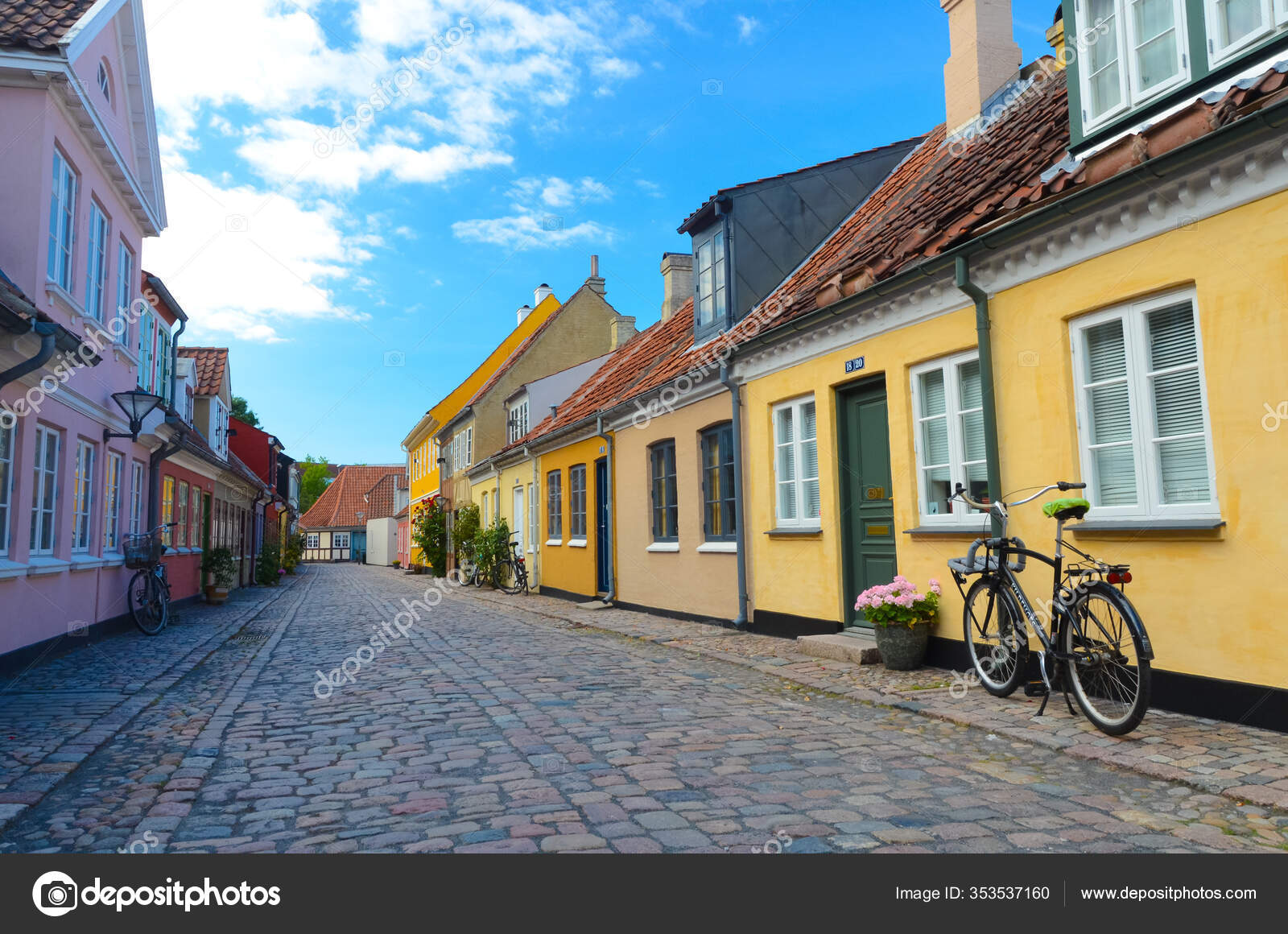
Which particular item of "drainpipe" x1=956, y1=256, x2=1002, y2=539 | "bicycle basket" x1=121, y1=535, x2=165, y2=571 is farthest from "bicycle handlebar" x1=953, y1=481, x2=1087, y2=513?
"bicycle basket" x1=121, y1=535, x2=165, y2=571

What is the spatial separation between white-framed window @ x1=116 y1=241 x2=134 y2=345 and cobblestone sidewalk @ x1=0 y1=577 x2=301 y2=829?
4.36 m

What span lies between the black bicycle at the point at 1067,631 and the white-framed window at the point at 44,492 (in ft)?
29.9

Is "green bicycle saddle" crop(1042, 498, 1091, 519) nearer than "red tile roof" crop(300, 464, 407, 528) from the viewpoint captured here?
Yes

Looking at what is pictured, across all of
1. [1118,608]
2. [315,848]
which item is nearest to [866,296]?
[1118,608]

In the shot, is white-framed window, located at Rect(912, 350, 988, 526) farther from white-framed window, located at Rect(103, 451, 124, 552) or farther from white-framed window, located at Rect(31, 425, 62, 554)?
white-framed window, located at Rect(103, 451, 124, 552)

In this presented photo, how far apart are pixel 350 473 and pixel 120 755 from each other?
7604cm

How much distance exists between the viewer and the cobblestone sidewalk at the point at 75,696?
493 centimetres

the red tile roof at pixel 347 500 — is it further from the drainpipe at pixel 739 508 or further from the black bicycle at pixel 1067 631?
the black bicycle at pixel 1067 631

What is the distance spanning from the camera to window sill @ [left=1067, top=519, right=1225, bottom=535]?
5.54 m

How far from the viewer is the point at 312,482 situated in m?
98.4

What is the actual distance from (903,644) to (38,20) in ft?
35.2

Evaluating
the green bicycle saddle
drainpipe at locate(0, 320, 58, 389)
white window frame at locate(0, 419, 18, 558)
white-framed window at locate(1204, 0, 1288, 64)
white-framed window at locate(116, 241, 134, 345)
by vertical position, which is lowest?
the green bicycle saddle

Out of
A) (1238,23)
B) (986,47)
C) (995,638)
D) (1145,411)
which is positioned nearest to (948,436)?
(995,638)
